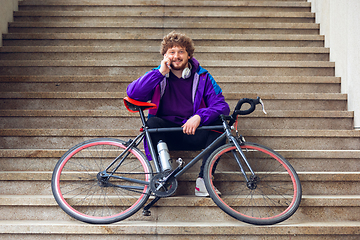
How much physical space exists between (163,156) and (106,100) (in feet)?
3.60

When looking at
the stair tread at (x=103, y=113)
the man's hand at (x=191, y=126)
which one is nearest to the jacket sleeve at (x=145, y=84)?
the man's hand at (x=191, y=126)

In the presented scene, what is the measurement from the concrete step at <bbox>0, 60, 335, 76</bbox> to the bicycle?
1069 mm

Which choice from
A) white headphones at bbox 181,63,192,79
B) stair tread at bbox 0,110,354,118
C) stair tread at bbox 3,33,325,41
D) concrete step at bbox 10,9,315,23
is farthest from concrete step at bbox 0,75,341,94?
concrete step at bbox 10,9,315,23

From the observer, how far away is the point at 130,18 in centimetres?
360

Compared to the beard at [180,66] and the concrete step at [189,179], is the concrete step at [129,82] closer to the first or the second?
the beard at [180,66]

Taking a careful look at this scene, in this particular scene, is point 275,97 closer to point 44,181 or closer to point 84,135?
point 84,135

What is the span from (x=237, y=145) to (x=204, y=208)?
0.50 metres

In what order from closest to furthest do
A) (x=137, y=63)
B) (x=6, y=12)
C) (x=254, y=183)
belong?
1. (x=254, y=183)
2. (x=137, y=63)
3. (x=6, y=12)

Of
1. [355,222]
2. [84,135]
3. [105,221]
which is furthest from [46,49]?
[355,222]

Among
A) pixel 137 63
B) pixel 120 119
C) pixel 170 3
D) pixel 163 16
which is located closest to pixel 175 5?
pixel 170 3

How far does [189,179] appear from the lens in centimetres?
208

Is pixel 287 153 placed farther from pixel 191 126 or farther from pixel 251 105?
pixel 191 126

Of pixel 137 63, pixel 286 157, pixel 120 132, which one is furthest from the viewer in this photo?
pixel 137 63

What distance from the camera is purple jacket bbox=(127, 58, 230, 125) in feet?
6.20
